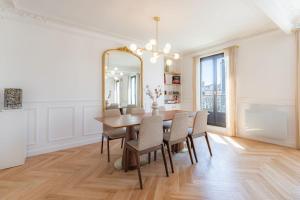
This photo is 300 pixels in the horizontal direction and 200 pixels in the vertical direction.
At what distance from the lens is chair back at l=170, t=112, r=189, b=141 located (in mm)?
2512

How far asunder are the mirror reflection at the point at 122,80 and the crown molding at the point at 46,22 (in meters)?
0.41

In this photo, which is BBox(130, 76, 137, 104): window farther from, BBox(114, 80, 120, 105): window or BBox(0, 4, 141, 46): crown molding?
BBox(0, 4, 141, 46): crown molding

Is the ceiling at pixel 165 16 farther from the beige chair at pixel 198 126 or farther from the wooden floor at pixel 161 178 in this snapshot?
the wooden floor at pixel 161 178

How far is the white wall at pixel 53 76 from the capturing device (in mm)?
2936

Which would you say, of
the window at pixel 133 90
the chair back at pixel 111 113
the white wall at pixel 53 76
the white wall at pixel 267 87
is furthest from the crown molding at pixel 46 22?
the white wall at pixel 267 87

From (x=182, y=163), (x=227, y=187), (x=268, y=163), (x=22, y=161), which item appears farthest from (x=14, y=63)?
(x=268, y=163)

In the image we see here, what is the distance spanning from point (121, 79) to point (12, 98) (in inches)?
89.2

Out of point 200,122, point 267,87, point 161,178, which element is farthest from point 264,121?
point 161,178

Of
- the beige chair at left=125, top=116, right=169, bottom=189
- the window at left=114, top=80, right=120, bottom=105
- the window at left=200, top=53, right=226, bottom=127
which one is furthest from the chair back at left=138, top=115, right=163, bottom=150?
the window at left=200, top=53, right=226, bottom=127

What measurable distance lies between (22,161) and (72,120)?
111 centimetres

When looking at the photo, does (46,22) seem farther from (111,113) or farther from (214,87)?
(214,87)

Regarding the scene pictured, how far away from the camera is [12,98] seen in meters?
2.68

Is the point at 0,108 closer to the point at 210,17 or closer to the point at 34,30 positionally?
the point at 34,30

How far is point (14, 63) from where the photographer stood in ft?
9.56
